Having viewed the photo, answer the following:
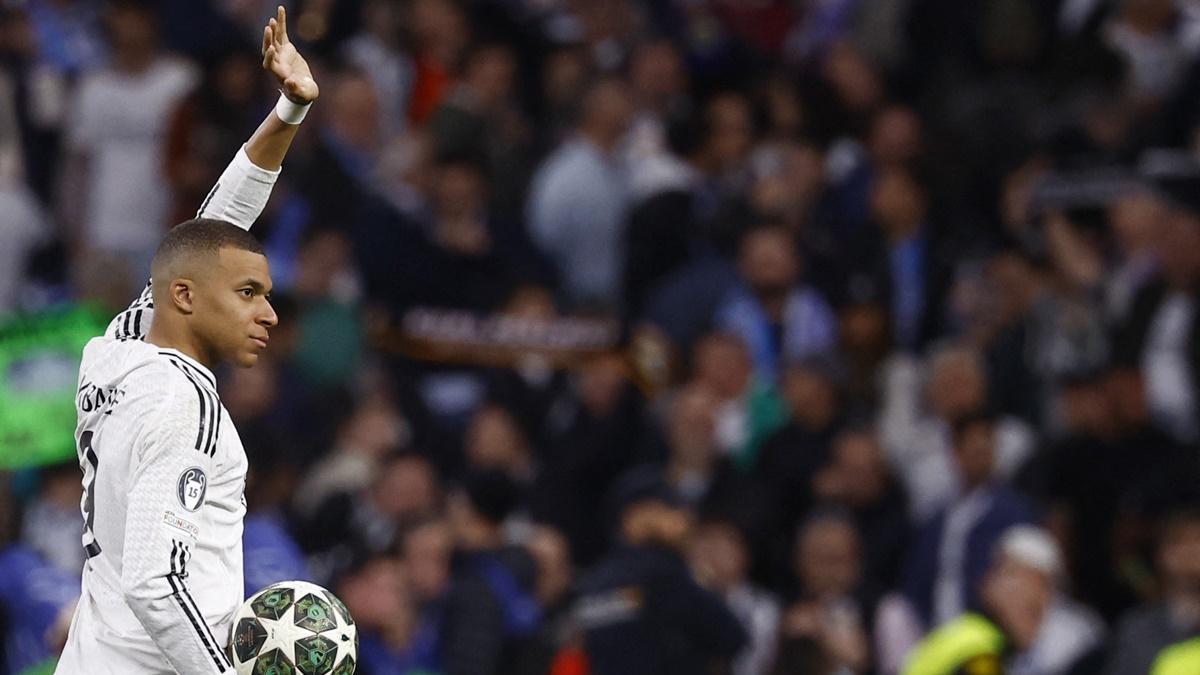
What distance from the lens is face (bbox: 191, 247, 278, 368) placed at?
5.35 meters

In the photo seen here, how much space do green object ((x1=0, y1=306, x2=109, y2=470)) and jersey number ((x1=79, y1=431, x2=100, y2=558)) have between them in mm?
4272

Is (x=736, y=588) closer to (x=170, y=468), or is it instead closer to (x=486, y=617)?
(x=486, y=617)

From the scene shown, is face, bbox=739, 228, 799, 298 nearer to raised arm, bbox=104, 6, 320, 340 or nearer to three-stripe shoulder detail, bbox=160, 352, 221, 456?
raised arm, bbox=104, 6, 320, 340

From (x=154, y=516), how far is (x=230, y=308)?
0.59 meters

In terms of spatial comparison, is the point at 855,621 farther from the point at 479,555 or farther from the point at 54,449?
the point at 54,449

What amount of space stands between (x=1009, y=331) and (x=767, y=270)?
4.40 ft

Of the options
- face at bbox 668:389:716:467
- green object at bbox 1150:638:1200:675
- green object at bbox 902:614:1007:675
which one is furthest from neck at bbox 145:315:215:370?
face at bbox 668:389:716:467

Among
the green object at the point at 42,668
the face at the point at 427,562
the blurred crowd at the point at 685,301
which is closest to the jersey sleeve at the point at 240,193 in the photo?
the green object at the point at 42,668

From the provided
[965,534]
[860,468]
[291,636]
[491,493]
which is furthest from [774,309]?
[291,636]

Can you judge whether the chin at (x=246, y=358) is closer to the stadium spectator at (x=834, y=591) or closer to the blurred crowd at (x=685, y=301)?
the blurred crowd at (x=685, y=301)

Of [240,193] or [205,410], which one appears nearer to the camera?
[205,410]

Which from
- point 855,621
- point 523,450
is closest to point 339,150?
point 523,450

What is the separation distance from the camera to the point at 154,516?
5020mm

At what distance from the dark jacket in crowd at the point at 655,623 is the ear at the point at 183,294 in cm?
431
